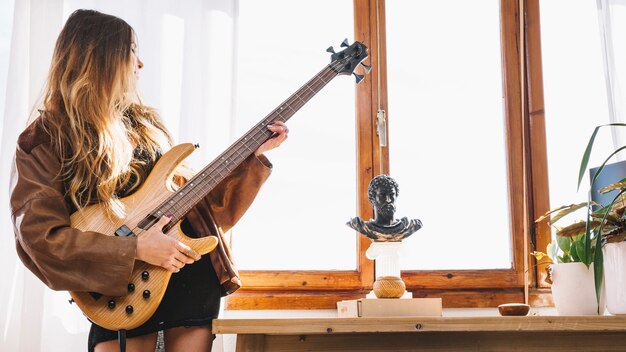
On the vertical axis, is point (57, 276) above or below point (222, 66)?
below

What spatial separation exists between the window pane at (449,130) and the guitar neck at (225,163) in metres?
0.82

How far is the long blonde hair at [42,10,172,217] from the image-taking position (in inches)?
60.7

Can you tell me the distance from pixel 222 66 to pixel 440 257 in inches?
40.3

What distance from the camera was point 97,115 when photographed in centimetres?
159

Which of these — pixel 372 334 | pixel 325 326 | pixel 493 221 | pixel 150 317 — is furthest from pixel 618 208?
pixel 150 317

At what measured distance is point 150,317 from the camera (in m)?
1.52

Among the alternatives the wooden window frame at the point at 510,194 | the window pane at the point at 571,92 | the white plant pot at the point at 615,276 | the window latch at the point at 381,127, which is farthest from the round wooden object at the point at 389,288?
the window pane at the point at 571,92

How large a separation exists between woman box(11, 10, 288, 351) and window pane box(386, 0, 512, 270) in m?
0.94

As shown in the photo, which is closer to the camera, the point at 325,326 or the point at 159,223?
the point at 325,326

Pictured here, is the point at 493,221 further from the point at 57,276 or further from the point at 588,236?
the point at 57,276

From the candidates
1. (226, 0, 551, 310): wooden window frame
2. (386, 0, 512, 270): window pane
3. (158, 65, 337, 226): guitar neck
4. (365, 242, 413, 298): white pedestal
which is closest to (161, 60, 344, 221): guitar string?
(158, 65, 337, 226): guitar neck

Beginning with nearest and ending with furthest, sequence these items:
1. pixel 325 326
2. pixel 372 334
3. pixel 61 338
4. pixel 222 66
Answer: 1. pixel 325 326
2. pixel 372 334
3. pixel 61 338
4. pixel 222 66

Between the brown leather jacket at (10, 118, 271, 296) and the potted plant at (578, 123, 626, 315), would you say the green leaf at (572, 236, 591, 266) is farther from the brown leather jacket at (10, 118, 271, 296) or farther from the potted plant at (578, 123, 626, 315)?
the brown leather jacket at (10, 118, 271, 296)

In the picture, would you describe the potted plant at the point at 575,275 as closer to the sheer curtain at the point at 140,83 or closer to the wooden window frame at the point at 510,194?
the wooden window frame at the point at 510,194
